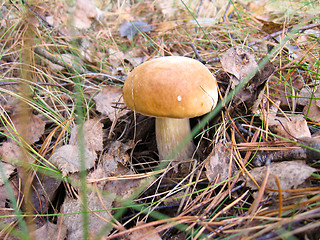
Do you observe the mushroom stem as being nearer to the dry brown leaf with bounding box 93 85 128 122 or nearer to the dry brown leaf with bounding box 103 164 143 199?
the dry brown leaf with bounding box 103 164 143 199

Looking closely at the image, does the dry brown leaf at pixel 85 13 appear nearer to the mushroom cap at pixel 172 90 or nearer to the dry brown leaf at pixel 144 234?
the mushroom cap at pixel 172 90

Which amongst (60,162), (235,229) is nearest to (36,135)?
(60,162)

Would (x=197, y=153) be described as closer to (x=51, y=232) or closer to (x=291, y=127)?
(x=291, y=127)

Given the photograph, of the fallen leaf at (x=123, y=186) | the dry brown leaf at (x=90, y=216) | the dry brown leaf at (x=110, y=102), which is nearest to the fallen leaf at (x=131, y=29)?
the dry brown leaf at (x=110, y=102)

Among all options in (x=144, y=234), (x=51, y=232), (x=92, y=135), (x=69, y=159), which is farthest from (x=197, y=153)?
(x=51, y=232)

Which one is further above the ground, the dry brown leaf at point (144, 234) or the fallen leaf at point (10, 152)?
the fallen leaf at point (10, 152)

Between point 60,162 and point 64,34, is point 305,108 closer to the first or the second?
point 60,162
